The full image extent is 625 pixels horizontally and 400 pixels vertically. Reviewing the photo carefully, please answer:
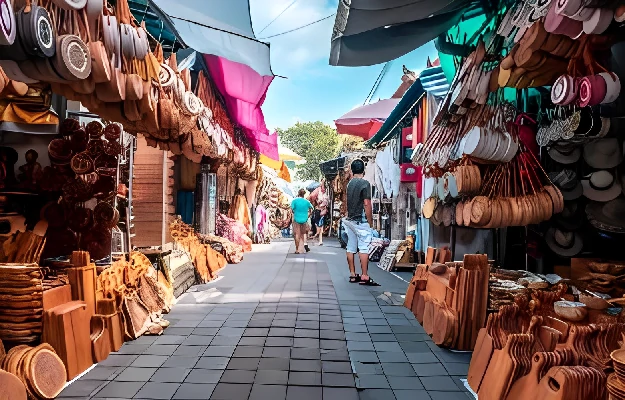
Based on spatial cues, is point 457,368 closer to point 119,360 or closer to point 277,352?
point 277,352

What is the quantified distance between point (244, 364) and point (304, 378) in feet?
1.64

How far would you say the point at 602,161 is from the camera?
3611 mm

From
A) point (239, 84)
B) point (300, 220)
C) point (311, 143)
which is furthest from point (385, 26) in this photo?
point (311, 143)

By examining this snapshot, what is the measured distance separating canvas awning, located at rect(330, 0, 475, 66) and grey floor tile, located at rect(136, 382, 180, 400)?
2723 mm

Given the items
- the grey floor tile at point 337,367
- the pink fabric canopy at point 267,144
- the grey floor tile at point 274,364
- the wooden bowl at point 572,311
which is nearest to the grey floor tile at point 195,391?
the grey floor tile at point 274,364

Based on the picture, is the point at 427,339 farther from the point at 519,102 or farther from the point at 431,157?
the point at 519,102

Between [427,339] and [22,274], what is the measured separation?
315 cm

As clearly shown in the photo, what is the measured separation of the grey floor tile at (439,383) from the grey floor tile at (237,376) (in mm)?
1153

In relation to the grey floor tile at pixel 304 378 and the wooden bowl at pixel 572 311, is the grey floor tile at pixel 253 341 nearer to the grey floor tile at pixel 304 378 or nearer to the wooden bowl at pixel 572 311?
the grey floor tile at pixel 304 378

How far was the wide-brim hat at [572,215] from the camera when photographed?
3.82m

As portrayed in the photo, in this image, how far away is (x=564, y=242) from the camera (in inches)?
154

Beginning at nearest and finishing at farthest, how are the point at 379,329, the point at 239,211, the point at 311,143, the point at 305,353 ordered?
the point at 305,353
the point at 379,329
the point at 239,211
the point at 311,143

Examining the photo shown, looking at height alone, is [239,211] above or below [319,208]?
below

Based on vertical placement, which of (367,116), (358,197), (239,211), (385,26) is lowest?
(239,211)
